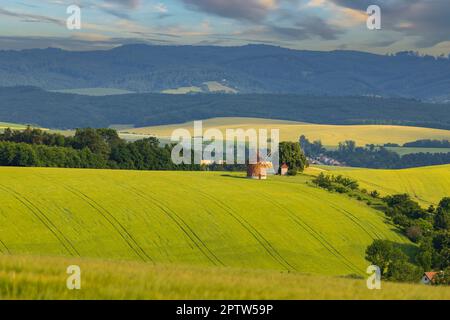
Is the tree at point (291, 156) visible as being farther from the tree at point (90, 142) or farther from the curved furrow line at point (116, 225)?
the curved furrow line at point (116, 225)

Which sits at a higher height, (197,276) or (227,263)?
(197,276)

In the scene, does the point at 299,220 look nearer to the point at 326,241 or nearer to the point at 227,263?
the point at 326,241

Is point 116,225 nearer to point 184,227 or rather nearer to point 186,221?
point 184,227

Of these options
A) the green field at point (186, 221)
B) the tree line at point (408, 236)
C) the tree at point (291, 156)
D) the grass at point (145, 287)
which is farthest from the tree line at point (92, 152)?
the grass at point (145, 287)

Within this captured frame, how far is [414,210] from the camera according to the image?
12794cm

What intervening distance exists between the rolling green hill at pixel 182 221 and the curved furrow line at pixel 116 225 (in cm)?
11

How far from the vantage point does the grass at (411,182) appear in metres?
155

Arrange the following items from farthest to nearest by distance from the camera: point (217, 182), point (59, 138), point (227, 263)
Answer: point (59, 138)
point (217, 182)
point (227, 263)

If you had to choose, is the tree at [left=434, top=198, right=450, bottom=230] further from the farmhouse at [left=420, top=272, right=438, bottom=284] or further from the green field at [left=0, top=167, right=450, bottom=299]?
the farmhouse at [left=420, top=272, right=438, bottom=284]

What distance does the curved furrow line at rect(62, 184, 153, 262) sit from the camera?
83.5 m

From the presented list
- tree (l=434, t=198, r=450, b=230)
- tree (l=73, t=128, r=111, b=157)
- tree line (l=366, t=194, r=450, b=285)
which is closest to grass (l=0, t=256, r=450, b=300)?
tree line (l=366, t=194, r=450, b=285)

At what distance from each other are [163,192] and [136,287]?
303 ft
